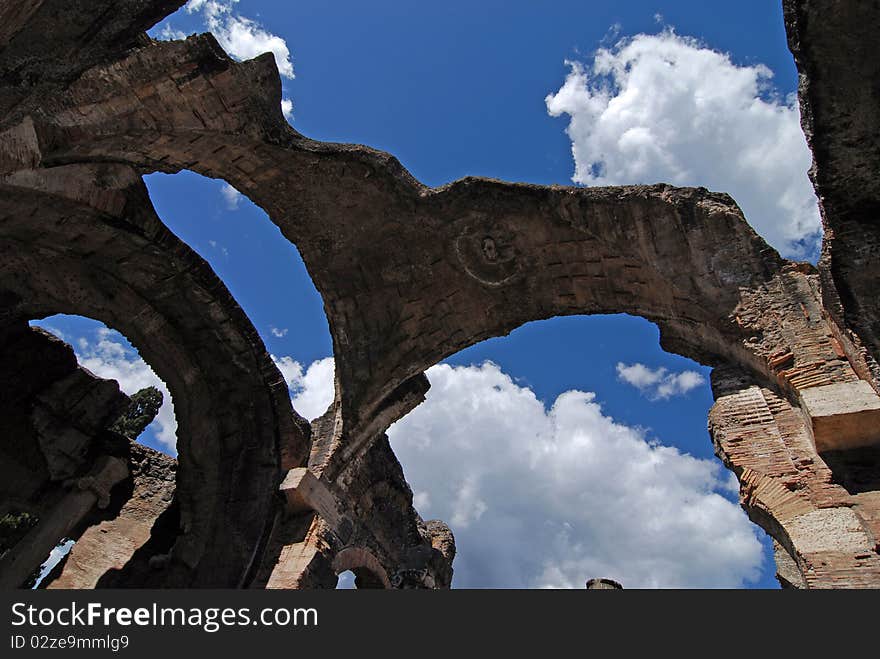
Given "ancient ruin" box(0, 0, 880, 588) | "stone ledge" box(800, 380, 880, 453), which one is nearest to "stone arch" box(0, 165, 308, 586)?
"ancient ruin" box(0, 0, 880, 588)

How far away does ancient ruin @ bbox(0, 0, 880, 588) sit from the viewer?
473cm

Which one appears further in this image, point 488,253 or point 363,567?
point 363,567

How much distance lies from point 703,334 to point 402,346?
11.6ft

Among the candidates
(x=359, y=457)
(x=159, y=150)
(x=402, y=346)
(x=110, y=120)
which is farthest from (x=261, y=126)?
(x=359, y=457)

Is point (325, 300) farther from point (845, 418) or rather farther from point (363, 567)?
point (845, 418)

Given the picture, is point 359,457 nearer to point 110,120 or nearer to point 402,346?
point 402,346

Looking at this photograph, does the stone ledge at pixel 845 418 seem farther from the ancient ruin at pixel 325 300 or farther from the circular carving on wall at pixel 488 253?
the circular carving on wall at pixel 488 253

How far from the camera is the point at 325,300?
27.6 feet

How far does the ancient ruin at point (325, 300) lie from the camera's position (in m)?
4.73

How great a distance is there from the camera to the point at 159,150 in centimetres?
629

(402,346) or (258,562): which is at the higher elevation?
(402,346)

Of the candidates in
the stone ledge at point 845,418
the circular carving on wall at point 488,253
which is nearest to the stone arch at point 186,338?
the circular carving on wall at point 488,253

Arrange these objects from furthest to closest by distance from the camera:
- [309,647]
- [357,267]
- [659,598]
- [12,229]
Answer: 1. [357,267]
2. [12,229]
3. [309,647]
4. [659,598]

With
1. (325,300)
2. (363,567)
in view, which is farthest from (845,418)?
(363,567)
